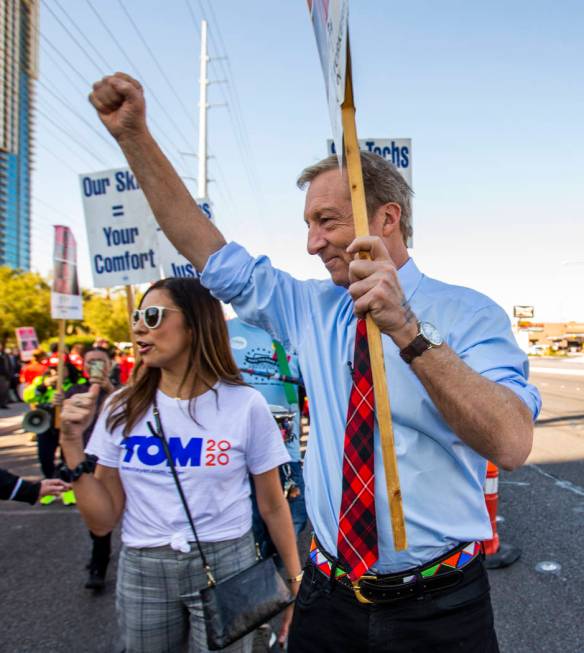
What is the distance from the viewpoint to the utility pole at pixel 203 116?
20.3 m

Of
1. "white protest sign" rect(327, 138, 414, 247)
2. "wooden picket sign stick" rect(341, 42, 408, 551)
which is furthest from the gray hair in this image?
"white protest sign" rect(327, 138, 414, 247)

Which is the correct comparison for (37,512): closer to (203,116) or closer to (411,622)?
(411,622)

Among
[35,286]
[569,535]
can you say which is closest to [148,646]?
[569,535]

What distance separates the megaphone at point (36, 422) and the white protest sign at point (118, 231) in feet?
11.3

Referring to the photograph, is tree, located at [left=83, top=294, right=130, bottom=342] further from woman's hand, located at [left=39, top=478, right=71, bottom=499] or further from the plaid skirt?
the plaid skirt

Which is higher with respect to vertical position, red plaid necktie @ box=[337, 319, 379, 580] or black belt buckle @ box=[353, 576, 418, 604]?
red plaid necktie @ box=[337, 319, 379, 580]

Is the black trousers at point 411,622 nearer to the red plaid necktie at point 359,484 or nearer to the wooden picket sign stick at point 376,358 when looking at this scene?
the red plaid necktie at point 359,484

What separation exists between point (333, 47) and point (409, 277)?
69 centimetres

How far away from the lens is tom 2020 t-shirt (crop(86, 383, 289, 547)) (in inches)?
82.5

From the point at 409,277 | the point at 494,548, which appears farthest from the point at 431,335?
the point at 494,548

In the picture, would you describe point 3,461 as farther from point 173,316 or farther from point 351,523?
point 351,523

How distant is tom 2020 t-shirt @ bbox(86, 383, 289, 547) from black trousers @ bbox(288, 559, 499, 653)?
0.60 meters

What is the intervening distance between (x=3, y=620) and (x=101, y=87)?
3.70 m

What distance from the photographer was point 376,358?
122 cm
